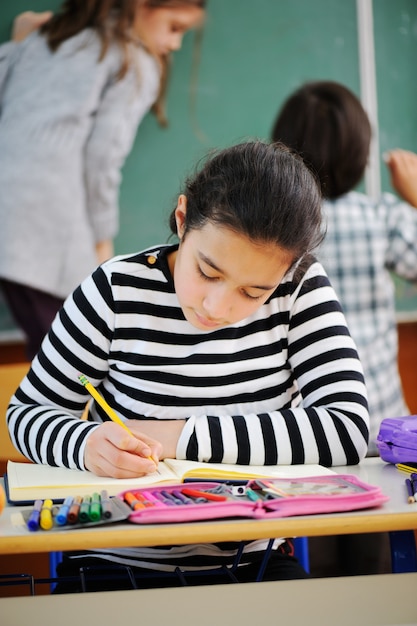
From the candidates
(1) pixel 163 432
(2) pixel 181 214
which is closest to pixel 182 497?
(1) pixel 163 432

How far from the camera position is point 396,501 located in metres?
1.02

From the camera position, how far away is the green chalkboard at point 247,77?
282 cm

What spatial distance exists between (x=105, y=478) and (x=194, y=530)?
0.26m

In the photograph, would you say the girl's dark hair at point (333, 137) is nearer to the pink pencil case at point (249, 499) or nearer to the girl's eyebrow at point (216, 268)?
the girl's eyebrow at point (216, 268)

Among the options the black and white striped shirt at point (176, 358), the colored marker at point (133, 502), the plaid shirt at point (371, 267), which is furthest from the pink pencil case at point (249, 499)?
the plaid shirt at point (371, 267)

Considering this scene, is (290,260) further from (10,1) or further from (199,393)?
(10,1)

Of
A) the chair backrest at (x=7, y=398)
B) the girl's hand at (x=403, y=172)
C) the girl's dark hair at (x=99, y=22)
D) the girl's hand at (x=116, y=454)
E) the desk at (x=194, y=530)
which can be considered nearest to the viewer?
the desk at (x=194, y=530)

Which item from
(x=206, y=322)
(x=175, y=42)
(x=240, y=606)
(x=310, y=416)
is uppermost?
(x=175, y=42)

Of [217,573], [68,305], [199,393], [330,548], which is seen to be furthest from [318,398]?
[330,548]

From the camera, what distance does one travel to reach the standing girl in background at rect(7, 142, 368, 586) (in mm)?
1222

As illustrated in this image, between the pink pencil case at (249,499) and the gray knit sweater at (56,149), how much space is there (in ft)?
5.41

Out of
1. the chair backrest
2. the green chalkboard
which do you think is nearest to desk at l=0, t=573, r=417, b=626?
the chair backrest

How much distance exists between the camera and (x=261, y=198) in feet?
4.00

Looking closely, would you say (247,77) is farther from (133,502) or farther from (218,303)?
(133,502)
